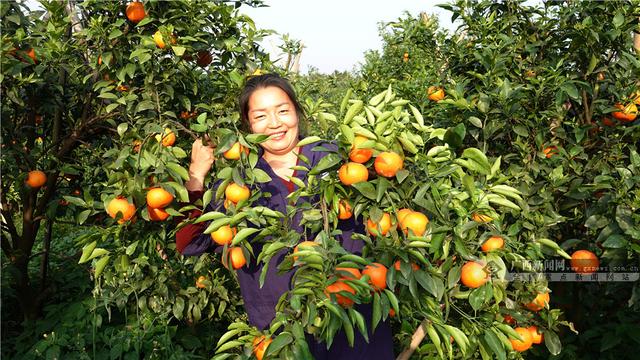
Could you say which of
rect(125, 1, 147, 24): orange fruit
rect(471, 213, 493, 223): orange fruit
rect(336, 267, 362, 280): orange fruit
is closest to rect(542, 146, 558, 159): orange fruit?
rect(471, 213, 493, 223): orange fruit

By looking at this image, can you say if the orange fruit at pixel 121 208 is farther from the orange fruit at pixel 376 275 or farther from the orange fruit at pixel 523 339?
the orange fruit at pixel 523 339

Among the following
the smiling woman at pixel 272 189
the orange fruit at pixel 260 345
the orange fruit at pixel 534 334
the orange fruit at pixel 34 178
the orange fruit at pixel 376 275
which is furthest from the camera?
the orange fruit at pixel 34 178

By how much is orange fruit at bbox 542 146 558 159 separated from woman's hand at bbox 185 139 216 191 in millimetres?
1667

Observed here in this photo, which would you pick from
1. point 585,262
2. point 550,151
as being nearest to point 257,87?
point 550,151

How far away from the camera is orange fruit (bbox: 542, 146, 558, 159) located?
8.12 ft

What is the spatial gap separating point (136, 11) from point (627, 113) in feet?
7.69

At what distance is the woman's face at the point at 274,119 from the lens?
1.77 meters

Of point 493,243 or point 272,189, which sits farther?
point 272,189

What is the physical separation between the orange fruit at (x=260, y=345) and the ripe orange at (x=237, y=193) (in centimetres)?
40

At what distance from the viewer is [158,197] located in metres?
1.71

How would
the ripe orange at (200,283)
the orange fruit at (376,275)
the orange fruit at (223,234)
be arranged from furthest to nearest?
1. the ripe orange at (200,283)
2. the orange fruit at (223,234)
3. the orange fruit at (376,275)

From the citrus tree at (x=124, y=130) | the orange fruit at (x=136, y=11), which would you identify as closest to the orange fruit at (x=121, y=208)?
the citrus tree at (x=124, y=130)

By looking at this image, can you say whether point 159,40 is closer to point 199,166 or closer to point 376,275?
point 199,166

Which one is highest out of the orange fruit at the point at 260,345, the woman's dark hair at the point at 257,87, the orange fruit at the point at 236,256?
the woman's dark hair at the point at 257,87
